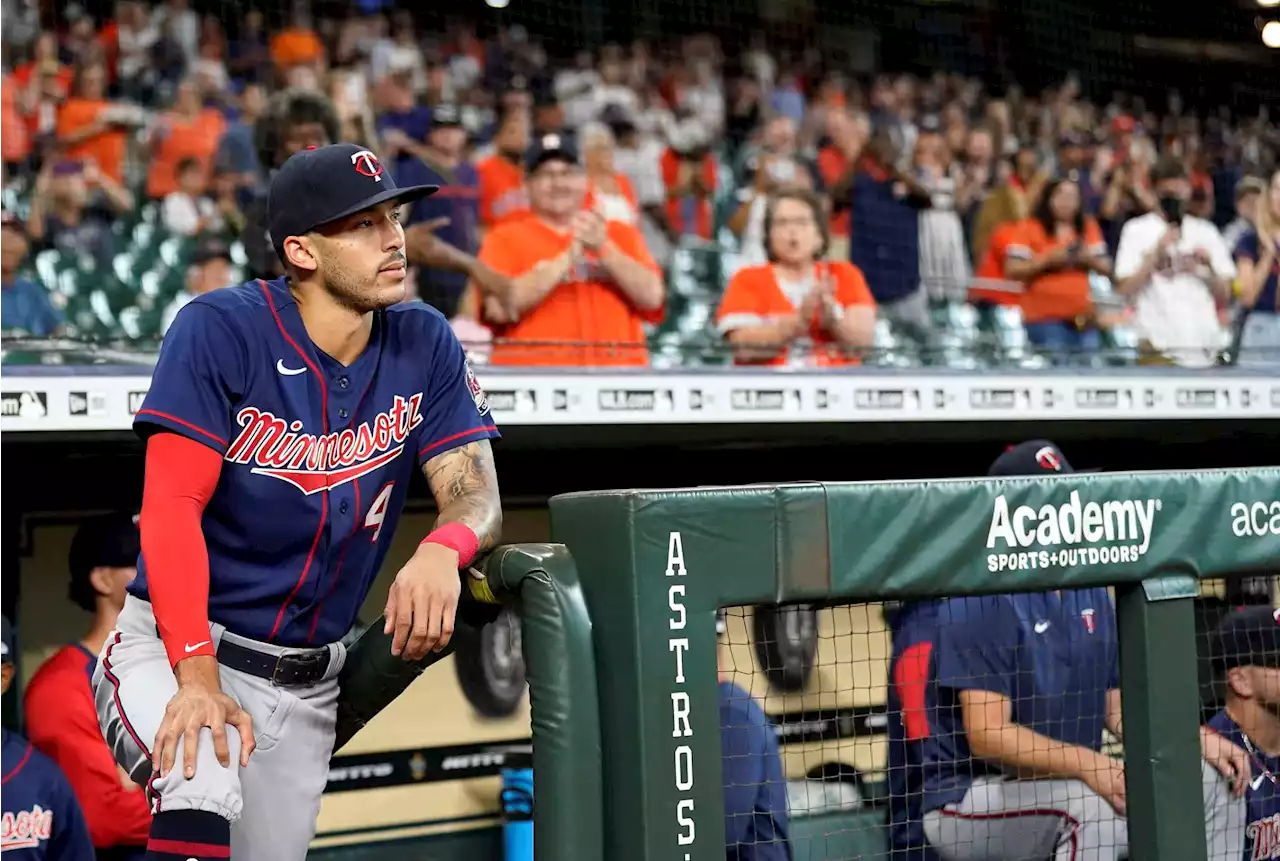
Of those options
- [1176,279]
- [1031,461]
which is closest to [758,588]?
[1031,461]

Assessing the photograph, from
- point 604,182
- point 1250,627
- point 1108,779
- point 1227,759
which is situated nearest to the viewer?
point 1108,779

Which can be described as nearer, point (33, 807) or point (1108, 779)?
point (1108, 779)

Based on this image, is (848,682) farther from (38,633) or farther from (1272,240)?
(1272,240)

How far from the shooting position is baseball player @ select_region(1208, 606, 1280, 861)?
2.66 metres

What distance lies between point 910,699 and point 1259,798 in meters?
0.67

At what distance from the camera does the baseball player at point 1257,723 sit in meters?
2.66

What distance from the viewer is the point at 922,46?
8539mm

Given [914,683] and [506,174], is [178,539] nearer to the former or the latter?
[914,683]

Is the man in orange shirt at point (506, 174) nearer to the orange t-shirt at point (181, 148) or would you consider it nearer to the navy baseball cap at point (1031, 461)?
the orange t-shirt at point (181, 148)

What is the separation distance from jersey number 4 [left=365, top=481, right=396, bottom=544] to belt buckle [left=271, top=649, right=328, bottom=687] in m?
0.19

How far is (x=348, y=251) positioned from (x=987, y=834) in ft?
4.95

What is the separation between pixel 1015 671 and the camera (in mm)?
2926

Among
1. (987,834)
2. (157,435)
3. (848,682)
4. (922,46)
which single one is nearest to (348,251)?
(157,435)

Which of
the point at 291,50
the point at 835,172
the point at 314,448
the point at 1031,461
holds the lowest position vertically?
the point at 314,448
